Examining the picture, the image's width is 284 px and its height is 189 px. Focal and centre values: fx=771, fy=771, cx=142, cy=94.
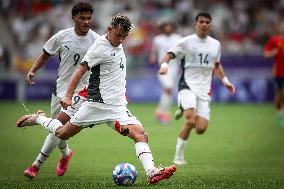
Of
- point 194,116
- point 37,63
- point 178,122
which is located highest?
point 37,63

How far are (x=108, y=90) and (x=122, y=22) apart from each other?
978mm

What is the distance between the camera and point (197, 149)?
1593 centimetres

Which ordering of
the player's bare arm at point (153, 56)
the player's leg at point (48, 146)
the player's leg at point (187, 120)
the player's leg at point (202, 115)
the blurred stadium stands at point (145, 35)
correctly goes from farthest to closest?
1. the blurred stadium stands at point (145, 35)
2. the player's bare arm at point (153, 56)
3. the player's leg at point (202, 115)
4. the player's leg at point (187, 120)
5. the player's leg at point (48, 146)

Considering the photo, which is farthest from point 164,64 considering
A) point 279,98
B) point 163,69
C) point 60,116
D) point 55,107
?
point 279,98

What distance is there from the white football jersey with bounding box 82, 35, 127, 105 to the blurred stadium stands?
16752 mm

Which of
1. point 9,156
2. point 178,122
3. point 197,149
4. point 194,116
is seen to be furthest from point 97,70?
point 178,122

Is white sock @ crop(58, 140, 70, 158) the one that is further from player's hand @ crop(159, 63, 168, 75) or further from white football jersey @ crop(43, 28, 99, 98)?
player's hand @ crop(159, 63, 168, 75)

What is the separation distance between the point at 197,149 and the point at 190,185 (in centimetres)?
555

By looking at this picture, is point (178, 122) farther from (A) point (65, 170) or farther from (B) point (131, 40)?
(A) point (65, 170)

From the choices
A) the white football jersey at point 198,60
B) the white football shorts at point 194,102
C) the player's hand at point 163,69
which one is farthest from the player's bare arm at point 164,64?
the white football shorts at point 194,102

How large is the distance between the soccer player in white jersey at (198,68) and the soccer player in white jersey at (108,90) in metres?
3.23

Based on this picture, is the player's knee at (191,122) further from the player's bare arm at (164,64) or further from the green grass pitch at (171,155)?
the player's bare arm at (164,64)

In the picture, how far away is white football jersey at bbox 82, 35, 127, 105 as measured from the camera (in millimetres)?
10500

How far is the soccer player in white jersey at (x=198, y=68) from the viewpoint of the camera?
13820 millimetres
